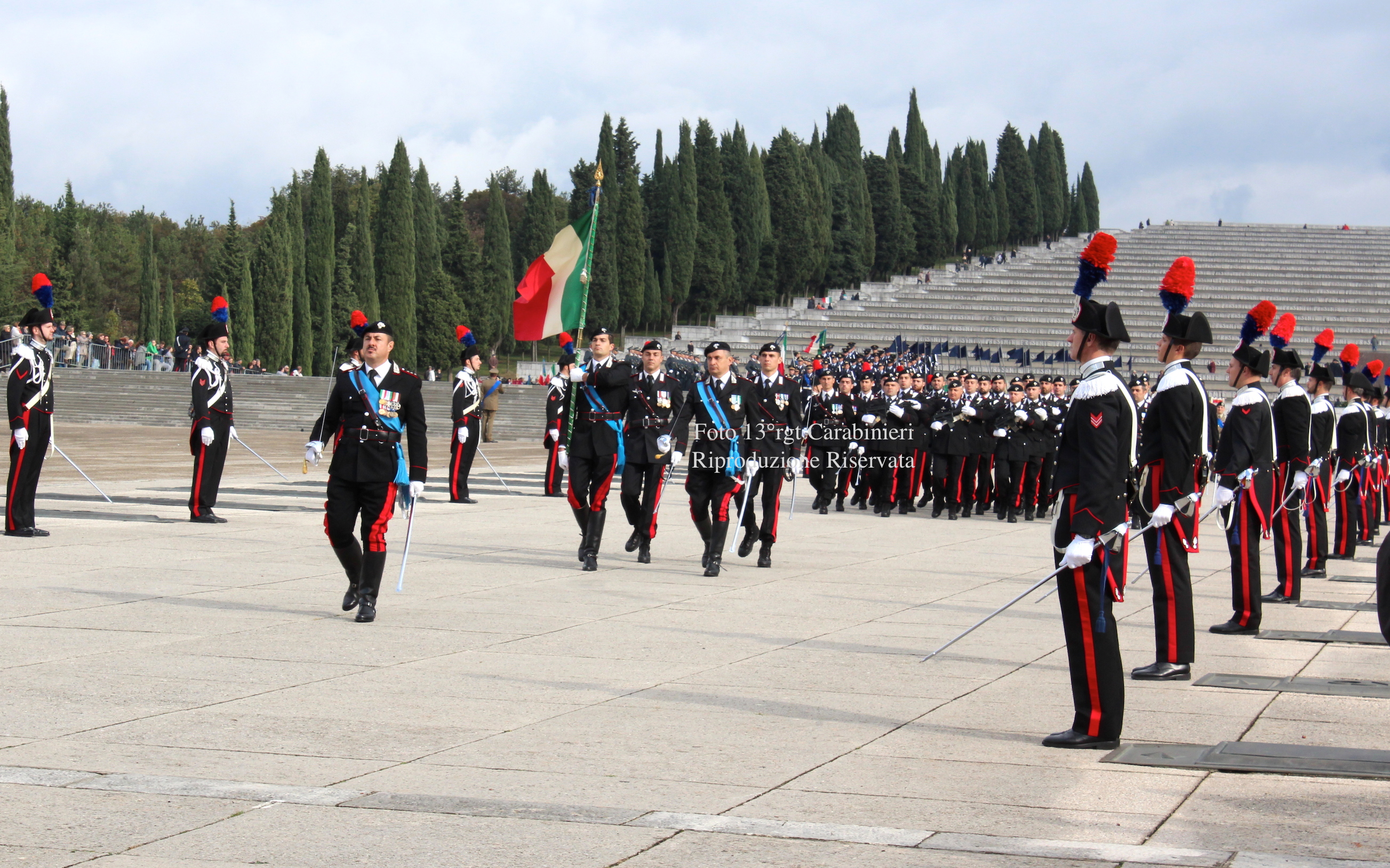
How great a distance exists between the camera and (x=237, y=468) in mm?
23500

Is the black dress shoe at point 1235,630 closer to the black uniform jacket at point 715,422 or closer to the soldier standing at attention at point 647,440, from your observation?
the black uniform jacket at point 715,422

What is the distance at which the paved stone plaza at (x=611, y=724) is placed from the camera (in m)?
4.46

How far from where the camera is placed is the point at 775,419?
41.9 ft

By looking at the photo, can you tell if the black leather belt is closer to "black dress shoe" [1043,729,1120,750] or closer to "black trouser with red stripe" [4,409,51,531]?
"black dress shoe" [1043,729,1120,750]

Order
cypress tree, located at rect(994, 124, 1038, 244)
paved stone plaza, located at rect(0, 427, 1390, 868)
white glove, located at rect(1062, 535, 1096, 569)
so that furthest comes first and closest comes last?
cypress tree, located at rect(994, 124, 1038, 244)
white glove, located at rect(1062, 535, 1096, 569)
paved stone plaza, located at rect(0, 427, 1390, 868)

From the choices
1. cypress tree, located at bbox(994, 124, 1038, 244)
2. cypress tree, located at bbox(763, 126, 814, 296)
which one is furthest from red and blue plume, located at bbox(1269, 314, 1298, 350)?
cypress tree, located at bbox(994, 124, 1038, 244)

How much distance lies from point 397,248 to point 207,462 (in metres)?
52.2

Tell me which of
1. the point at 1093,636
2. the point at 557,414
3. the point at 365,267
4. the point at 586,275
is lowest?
the point at 1093,636

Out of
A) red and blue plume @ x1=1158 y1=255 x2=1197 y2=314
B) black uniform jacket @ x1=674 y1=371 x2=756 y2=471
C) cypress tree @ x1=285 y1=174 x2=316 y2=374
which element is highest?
cypress tree @ x1=285 y1=174 x2=316 y2=374

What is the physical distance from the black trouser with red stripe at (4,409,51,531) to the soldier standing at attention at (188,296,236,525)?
1.75 metres

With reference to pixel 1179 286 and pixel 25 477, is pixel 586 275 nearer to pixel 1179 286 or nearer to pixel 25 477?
pixel 25 477

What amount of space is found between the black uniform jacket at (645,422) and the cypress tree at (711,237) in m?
63.0

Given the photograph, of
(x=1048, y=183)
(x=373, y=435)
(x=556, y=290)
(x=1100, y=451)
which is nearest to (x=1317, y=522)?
(x=556, y=290)

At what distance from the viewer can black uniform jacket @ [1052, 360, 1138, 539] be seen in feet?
19.8
